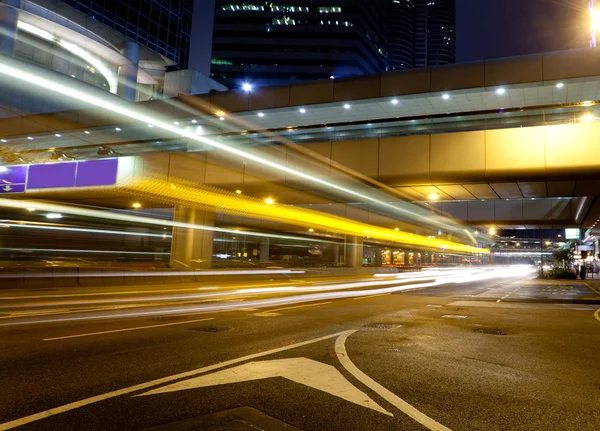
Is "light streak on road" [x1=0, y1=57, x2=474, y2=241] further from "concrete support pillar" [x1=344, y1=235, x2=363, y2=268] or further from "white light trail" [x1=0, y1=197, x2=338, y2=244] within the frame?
"concrete support pillar" [x1=344, y1=235, x2=363, y2=268]

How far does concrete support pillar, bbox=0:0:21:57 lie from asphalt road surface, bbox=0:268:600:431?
106 ft

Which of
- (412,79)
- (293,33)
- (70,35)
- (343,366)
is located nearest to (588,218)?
(412,79)

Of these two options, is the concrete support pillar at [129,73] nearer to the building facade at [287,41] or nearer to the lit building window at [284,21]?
the building facade at [287,41]

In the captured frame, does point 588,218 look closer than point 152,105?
No

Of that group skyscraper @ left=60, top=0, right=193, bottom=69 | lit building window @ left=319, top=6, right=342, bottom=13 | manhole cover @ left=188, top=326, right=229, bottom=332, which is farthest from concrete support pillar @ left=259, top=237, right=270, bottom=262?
lit building window @ left=319, top=6, right=342, bottom=13

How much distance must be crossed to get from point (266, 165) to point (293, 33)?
9620 centimetres

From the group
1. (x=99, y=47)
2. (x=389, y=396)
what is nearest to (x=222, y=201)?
(x=389, y=396)

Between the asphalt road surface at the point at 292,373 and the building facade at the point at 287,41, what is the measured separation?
9836cm

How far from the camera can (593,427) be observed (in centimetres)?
407

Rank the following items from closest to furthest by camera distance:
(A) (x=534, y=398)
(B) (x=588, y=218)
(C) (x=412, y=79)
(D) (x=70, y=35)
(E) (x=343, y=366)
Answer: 1. (A) (x=534, y=398)
2. (E) (x=343, y=366)
3. (C) (x=412, y=79)
4. (B) (x=588, y=218)
5. (D) (x=70, y=35)

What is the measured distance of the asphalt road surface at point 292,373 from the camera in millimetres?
4164

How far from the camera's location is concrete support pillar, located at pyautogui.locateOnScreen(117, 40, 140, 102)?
4847 cm

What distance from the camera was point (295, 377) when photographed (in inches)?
220

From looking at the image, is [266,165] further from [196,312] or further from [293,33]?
[293,33]
